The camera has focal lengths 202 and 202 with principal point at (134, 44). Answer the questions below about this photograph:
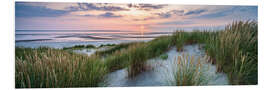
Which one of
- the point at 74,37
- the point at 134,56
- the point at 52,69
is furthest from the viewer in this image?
the point at 134,56

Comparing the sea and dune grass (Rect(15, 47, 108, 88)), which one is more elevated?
the sea

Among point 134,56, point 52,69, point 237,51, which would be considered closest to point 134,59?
point 134,56

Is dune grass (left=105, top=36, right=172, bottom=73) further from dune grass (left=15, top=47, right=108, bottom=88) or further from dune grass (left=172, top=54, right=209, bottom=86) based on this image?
dune grass (left=172, top=54, right=209, bottom=86)

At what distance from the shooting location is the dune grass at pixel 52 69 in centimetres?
260

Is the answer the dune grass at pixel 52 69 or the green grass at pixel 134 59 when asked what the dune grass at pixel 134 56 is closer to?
the green grass at pixel 134 59

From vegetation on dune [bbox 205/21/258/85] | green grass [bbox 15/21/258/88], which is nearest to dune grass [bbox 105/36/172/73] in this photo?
green grass [bbox 15/21/258/88]

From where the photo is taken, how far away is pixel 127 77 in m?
2.94

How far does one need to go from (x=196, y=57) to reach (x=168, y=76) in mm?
512

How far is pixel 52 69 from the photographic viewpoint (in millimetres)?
2615

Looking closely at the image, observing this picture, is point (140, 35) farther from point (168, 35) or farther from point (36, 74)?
point (36, 74)

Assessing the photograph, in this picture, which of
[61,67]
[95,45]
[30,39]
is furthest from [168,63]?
[30,39]

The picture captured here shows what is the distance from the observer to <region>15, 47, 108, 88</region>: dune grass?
2.60 metres

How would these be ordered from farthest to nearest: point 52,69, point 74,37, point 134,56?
1. point 134,56
2. point 74,37
3. point 52,69

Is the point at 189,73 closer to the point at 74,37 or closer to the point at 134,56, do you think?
the point at 134,56
